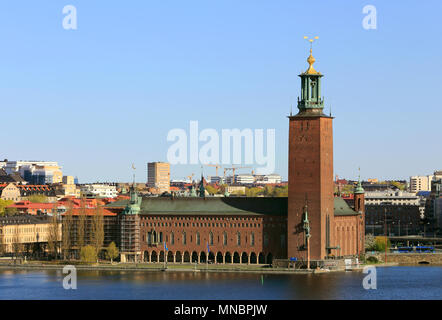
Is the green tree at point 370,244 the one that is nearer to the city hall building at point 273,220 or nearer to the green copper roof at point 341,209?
the city hall building at point 273,220

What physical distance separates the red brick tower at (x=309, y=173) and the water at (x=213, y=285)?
659 cm

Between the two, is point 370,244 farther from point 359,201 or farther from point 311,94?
point 311,94

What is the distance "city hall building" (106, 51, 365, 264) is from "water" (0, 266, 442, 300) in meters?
7.33

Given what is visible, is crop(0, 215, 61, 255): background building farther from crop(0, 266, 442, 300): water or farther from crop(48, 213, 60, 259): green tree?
crop(0, 266, 442, 300): water

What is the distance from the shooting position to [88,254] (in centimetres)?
15762

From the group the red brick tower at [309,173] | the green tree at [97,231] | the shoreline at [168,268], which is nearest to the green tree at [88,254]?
the green tree at [97,231]

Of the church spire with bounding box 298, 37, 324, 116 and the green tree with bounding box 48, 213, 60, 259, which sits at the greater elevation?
the church spire with bounding box 298, 37, 324, 116

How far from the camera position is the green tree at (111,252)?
521 feet

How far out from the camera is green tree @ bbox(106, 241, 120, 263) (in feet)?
521

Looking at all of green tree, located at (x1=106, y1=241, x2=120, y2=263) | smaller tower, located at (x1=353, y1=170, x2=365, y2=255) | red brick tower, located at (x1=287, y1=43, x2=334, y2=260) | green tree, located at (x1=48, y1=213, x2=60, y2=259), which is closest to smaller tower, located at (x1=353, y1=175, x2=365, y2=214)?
smaller tower, located at (x1=353, y1=170, x2=365, y2=255)
